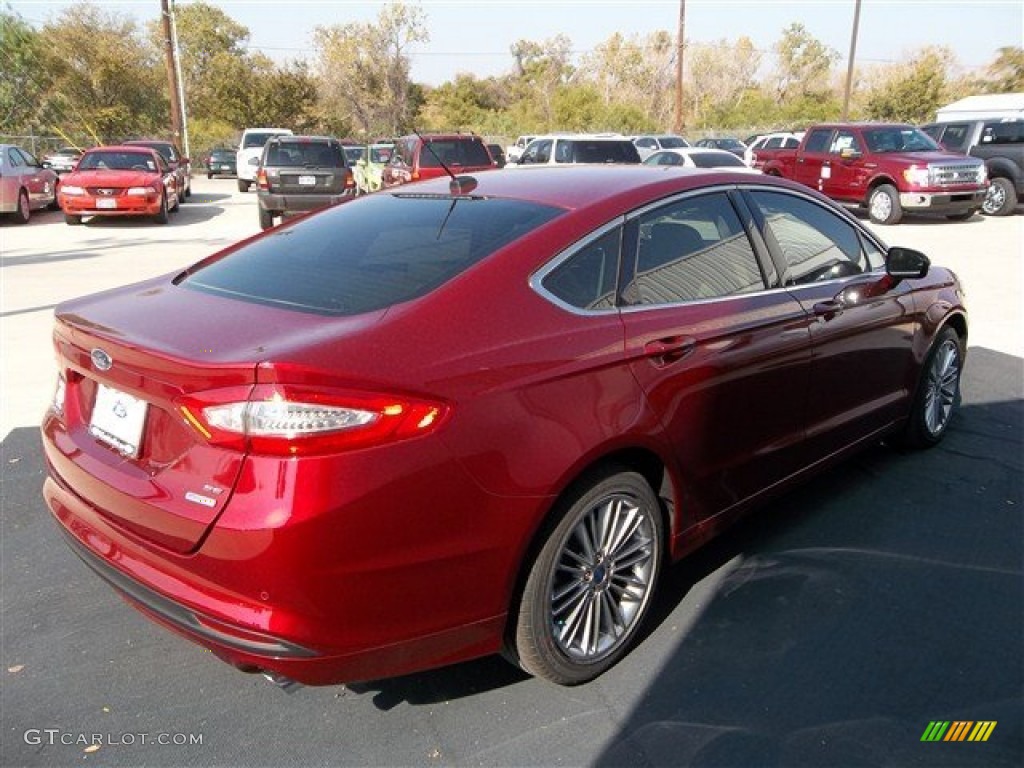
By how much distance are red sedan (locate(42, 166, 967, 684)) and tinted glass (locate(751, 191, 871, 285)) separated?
34mm

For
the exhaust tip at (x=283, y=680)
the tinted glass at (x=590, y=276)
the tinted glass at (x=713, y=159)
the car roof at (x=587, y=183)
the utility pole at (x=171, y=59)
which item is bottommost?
the exhaust tip at (x=283, y=680)

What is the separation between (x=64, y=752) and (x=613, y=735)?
1687 mm

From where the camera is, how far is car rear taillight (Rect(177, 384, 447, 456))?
6.83ft

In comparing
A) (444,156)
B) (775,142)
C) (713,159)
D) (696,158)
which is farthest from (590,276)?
(775,142)

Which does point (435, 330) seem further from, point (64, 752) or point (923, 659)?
point (923, 659)

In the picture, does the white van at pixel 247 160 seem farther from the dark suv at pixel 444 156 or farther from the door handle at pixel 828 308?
the door handle at pixel 828 308

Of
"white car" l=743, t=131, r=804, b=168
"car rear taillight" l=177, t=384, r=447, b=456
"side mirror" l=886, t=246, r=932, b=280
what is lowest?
"car rear taillight" l=177, t=384, r=447, b=456

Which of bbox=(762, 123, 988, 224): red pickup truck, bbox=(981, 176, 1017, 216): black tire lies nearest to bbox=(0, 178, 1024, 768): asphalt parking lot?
bbox=(762, 123, 988, 224): red pickup truck

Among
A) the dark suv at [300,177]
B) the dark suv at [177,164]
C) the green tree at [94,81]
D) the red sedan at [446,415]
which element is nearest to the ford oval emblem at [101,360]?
the red sedan at [446,415]

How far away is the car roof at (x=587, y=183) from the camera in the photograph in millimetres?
3072

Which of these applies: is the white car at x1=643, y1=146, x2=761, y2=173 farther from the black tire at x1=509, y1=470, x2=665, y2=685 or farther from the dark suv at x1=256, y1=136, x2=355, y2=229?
the black tire at x1=509, y1=470, x2=665, y2=685

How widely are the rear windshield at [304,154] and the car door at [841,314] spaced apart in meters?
13.8

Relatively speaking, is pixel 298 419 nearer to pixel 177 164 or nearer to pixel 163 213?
pixel 163 213

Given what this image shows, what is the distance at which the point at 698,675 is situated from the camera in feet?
9.36
